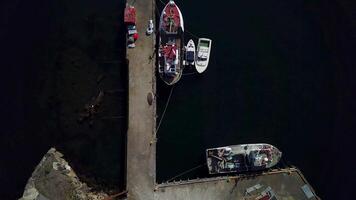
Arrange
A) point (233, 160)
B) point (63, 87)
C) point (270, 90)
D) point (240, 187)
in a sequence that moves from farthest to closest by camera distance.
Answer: point (270, 90) → point (63, 87) → point (233, 160) → point (240, 187)

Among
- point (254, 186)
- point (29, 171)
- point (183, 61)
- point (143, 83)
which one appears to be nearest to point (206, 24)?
point (183, 61)

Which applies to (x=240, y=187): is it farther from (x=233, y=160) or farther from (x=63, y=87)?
(x=63, y=87)

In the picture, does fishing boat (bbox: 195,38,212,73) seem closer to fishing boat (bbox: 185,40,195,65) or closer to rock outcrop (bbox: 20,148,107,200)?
fishing boat (bbox: 185,40,195,65)

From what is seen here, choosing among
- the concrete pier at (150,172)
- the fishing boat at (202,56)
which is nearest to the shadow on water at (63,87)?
the concrete pier at (150,172)

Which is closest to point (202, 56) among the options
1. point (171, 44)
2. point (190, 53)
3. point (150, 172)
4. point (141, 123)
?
point (190, 53)

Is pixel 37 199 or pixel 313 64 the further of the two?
pixel 313 64

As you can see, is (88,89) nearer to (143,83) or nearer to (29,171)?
(143,83)
